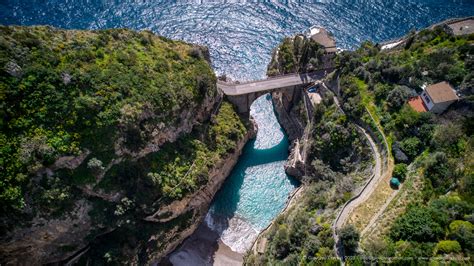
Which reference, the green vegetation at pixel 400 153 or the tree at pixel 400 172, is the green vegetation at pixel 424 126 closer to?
the tree at pixel 400 172

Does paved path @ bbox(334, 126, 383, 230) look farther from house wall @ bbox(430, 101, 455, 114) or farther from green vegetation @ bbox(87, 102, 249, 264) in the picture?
green vegetation @ bbox(87, 102, 249, 264)

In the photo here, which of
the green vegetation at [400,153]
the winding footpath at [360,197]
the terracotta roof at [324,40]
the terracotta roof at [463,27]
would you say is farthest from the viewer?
the terracotta roof at [324,40]

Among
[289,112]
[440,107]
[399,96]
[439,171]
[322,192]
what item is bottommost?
[322,192]

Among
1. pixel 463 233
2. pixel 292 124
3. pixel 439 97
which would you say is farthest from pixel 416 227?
pixel 292 124

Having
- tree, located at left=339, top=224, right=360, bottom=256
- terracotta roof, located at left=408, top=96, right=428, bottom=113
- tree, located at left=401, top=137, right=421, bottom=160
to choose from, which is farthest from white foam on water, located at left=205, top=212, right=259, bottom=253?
terracotta roof, located at left=408, top=96, right=428, bottom=113

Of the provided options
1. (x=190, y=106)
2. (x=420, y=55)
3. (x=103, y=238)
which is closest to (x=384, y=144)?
(x=420, y=55)

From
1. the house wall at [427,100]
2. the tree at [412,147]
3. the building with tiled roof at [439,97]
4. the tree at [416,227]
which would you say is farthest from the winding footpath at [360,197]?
the building with tiled roof at [439,97]

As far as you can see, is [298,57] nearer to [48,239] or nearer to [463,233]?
[463,233]
